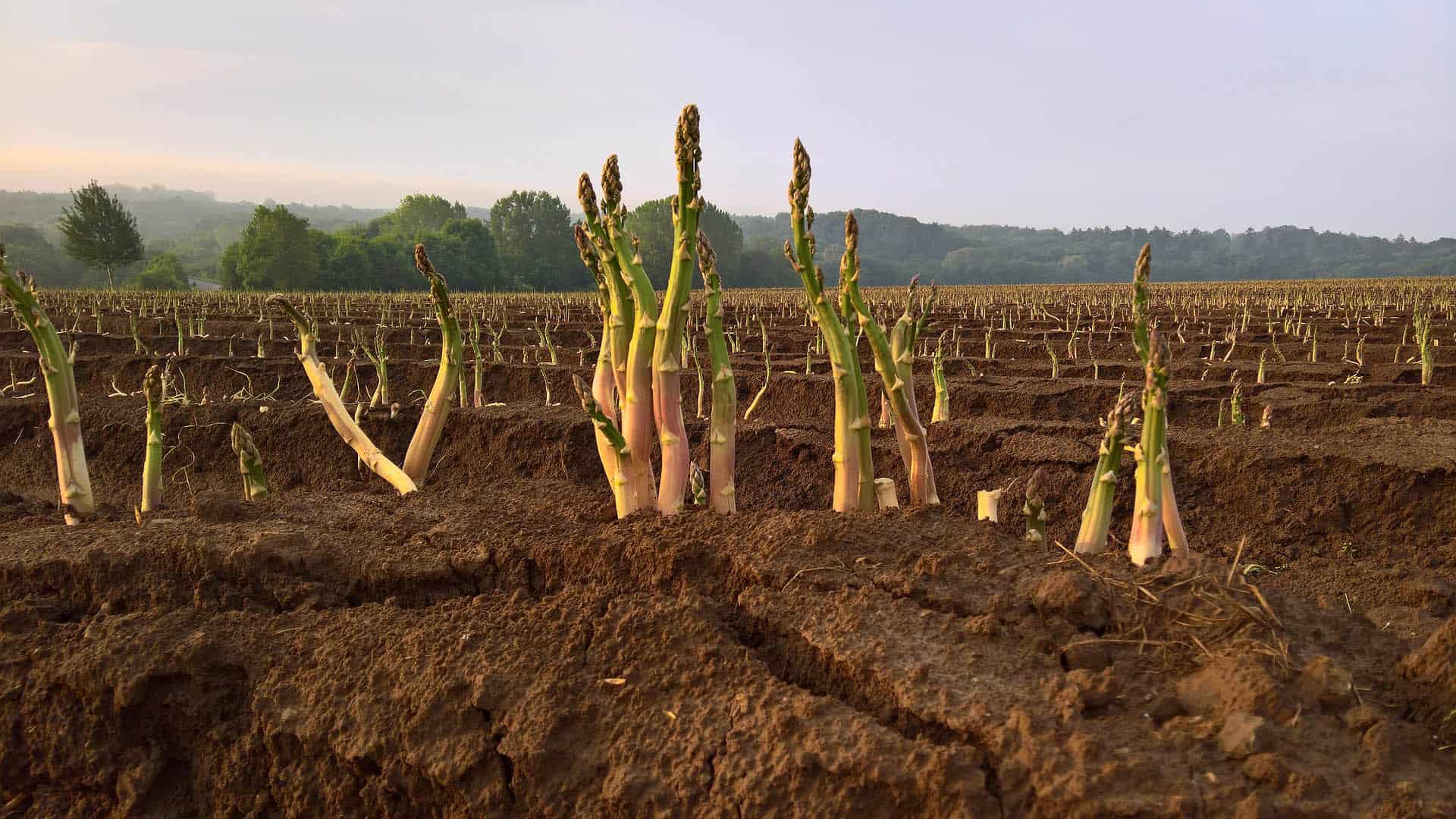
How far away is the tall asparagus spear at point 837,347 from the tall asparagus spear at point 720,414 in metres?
0.31

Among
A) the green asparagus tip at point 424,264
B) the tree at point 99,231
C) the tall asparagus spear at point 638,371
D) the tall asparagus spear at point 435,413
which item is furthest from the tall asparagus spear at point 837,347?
the tree at point 99,231

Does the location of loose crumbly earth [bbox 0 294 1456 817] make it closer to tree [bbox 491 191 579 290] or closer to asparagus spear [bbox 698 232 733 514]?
asparagus spear [bbox 698 232 733 514]

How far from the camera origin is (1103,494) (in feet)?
7.67

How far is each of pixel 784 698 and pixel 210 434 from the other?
221 inches

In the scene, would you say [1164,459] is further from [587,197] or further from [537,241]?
[537,241]

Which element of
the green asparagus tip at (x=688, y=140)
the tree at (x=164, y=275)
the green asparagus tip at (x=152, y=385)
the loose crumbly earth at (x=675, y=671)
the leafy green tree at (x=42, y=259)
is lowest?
the loose crumbly earth at (x=675, y=671)

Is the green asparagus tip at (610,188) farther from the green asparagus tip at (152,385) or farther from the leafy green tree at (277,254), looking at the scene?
the leafy green tree at (277,254)

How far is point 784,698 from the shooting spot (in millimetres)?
1650

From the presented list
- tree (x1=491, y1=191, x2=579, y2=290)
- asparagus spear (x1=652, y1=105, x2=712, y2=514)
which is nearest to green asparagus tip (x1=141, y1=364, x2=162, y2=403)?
asparagus spear (x1=652, y1=105, x2=712, y2=514)

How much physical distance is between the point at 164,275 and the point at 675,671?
204 ft

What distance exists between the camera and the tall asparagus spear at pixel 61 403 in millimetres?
3004

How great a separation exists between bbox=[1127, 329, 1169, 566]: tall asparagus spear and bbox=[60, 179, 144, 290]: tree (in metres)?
53.0

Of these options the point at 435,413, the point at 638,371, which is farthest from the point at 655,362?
the point at 435,413

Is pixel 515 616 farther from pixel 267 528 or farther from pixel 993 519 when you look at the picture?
pixel 993 519
